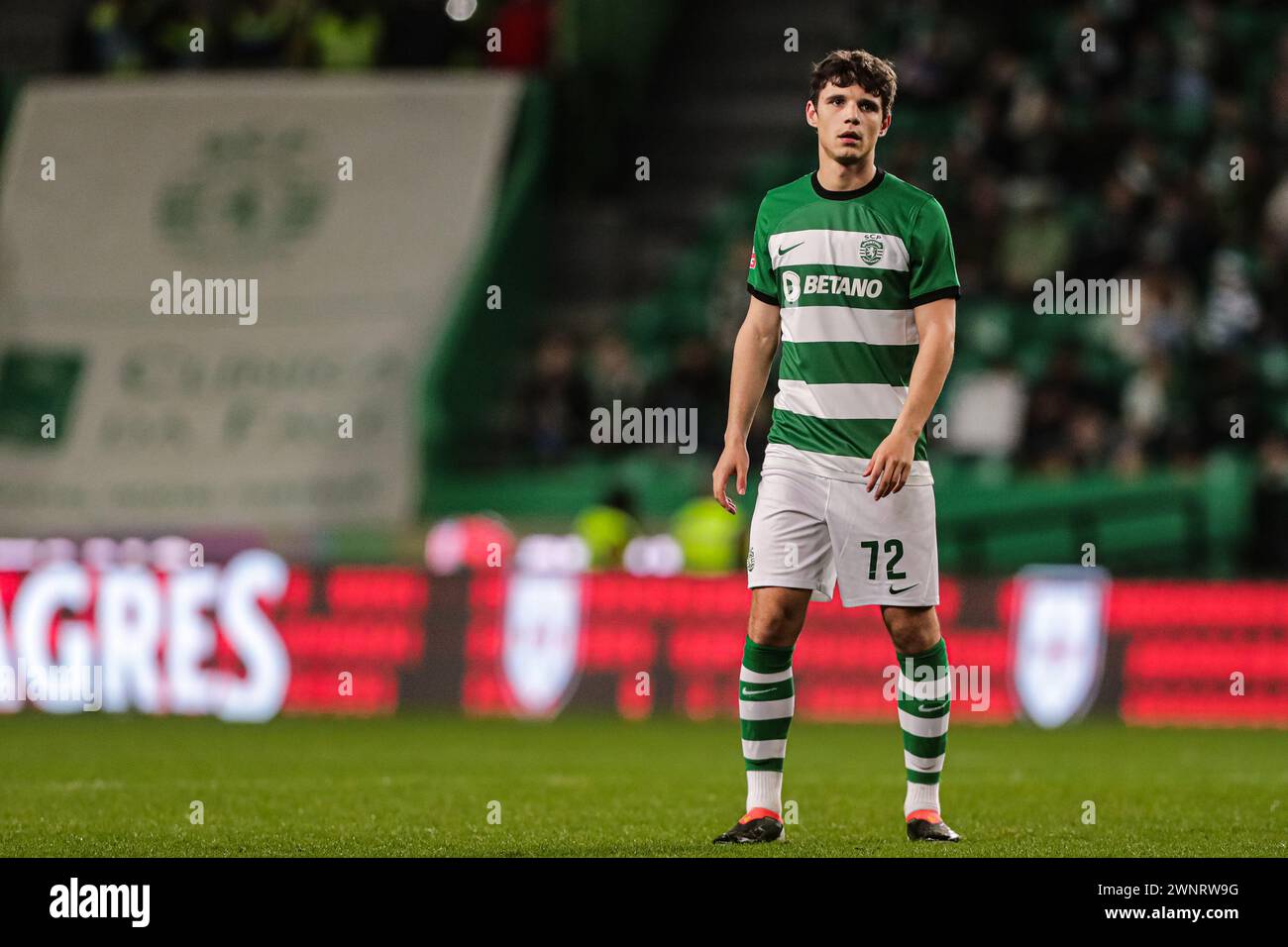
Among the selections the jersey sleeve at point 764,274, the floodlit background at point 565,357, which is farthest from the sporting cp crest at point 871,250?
the floodlit background at point 565,357

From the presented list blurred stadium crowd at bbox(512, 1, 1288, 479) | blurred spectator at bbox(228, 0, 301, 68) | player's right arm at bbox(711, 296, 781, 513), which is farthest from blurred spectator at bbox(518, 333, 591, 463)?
player's right arm at bbox(711, 296, 781, 513)

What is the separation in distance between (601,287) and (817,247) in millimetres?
16040

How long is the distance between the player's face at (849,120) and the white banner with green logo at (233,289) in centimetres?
1380

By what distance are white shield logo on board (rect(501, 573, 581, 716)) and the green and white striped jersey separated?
8.17m

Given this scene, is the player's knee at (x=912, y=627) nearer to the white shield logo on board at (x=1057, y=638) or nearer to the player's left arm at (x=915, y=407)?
the player's left arm at (x=915, y=407)

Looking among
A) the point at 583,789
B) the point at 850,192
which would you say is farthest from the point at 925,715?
the point at 583,789

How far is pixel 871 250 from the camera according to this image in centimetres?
704

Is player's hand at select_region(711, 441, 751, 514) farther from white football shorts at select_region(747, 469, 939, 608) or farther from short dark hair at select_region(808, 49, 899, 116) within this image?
short dark hair at select_region(808, 49, 899, 116)

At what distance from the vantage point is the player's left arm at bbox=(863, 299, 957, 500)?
22.4 feet

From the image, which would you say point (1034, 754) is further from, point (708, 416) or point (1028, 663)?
point (708, 416)

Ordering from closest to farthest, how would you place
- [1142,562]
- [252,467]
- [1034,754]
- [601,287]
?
[1034,754] < [1142,562] < [252,467] < [601,287]

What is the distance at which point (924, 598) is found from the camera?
23.3 ft

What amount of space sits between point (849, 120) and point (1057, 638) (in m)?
8.41
